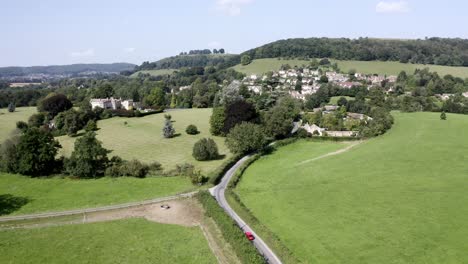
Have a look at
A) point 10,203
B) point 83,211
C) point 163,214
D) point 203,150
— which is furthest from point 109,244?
point 203,150

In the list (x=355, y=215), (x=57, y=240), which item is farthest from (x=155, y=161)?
(x=355, y=215)

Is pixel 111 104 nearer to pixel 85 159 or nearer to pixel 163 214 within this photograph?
pixel 85 159

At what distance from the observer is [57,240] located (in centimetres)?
3459

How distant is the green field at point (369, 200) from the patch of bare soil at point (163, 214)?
6.58 m

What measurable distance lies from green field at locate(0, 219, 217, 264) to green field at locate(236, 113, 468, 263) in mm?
8558

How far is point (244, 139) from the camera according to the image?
205ft

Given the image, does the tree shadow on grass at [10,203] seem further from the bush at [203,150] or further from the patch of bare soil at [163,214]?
the bush at [203,150]

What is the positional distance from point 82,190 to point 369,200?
3613 cm

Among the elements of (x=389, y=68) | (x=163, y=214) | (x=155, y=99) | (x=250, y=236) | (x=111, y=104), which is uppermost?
(x=389, y=68)

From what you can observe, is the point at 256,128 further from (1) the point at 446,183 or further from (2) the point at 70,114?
(2) the point at 70,114

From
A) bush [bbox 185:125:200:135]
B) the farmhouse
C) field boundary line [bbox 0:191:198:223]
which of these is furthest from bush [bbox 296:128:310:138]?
the farmhouse

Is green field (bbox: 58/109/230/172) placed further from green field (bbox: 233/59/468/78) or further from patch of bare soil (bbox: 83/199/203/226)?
green field (bbox: 233/59/468/78)

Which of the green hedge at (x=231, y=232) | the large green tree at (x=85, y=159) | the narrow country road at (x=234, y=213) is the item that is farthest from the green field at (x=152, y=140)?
the green hedge at (x=231, y=232)

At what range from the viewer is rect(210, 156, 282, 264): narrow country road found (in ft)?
99.3
